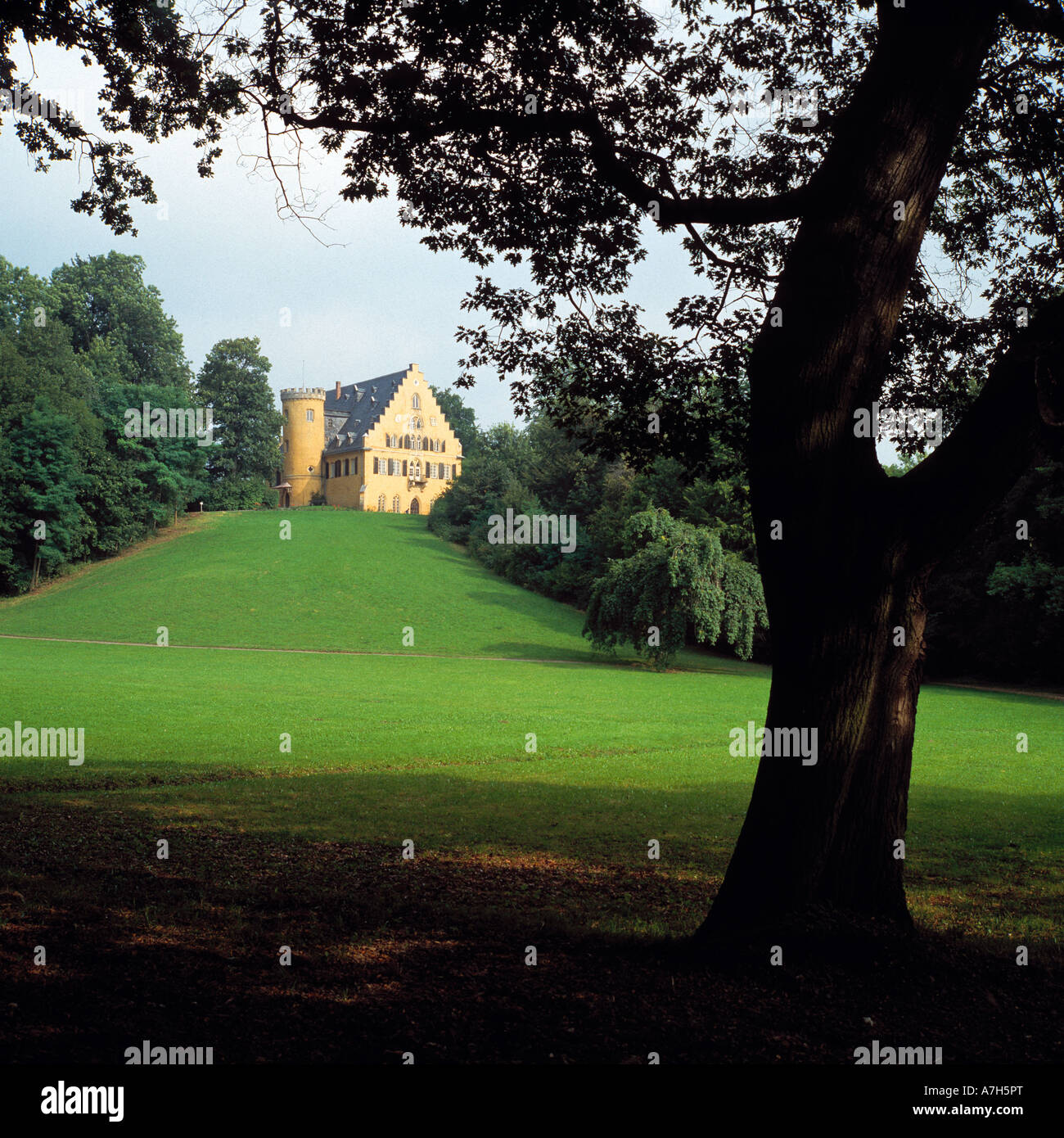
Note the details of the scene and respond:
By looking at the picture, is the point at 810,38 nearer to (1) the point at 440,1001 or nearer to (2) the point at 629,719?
(1) the point at 440,1001

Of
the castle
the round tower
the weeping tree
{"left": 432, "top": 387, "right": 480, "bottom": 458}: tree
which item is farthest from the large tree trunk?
{"left": 432, "top": 387, "right": 480, "bottom": 458}: tree

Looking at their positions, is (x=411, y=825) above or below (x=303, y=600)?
below

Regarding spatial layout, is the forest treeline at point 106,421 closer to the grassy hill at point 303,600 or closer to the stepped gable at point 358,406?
the grassy hill at point 303,600

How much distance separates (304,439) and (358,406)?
23.7 feet

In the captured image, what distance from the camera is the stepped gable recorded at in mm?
92375

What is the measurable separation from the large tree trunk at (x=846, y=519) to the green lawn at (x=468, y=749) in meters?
1.33

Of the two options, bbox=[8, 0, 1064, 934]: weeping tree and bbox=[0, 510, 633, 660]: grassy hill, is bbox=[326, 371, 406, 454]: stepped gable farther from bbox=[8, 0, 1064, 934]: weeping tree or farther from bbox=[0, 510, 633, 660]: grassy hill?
bbox=[8, 0, 1064, 934]: weeping tree

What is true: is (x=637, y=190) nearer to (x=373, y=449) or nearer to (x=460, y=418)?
(x=373, y=449)

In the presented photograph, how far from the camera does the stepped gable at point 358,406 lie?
92.4 metres

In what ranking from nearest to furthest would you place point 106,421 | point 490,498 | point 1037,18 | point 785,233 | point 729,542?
1. point 1037,18
2. point 785,233
3. point 729,542
4. point 106,421
5. point 490,498

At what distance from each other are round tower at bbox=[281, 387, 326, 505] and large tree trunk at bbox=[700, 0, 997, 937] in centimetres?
9291

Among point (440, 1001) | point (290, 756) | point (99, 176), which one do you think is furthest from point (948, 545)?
point (290, 756)

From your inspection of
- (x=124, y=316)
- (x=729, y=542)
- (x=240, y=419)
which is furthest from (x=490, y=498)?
(x=124, y=316)

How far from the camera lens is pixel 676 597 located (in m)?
38.3
